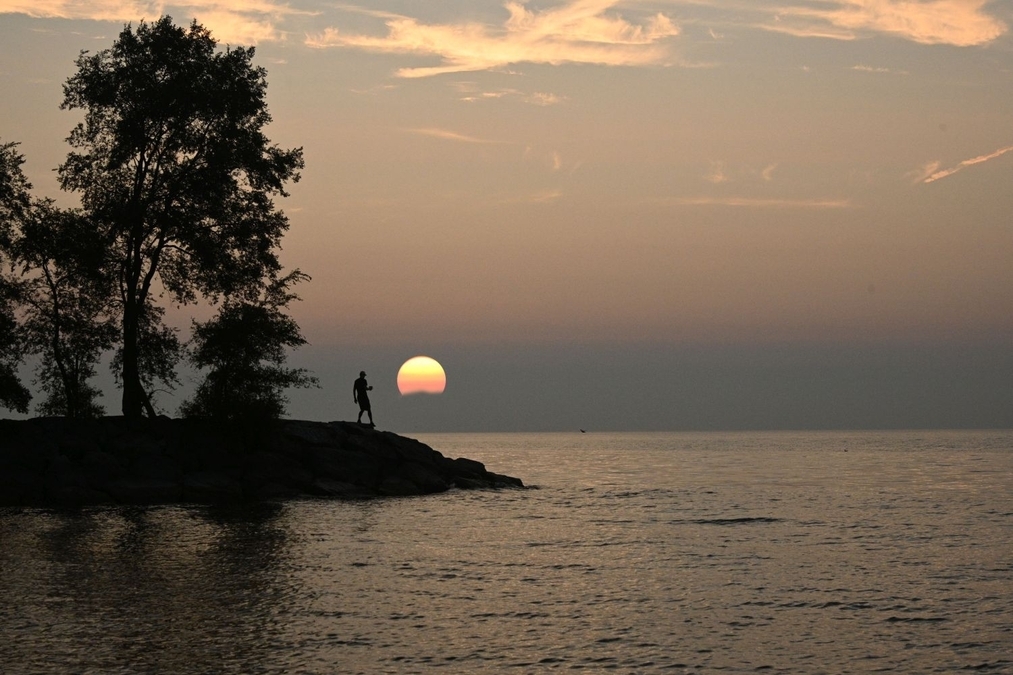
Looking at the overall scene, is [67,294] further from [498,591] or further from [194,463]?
[498,591]

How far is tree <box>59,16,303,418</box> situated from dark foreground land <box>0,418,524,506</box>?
3.35 m

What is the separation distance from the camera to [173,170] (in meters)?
50.0

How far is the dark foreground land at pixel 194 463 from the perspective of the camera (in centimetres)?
4294

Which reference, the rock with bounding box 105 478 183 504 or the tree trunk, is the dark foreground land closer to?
the rock with bounding box 105 478 183 504

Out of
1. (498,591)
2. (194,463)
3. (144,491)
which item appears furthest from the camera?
(194,463)

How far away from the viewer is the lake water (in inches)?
667

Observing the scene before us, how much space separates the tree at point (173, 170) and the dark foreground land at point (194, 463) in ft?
11.0

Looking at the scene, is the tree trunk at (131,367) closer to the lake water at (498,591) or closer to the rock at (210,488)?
the rock at (210,488)

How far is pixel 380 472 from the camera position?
51.6 meters

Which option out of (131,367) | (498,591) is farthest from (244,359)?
(498,591)

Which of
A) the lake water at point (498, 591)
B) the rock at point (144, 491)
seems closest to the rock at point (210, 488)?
the rock at point (144, 491)

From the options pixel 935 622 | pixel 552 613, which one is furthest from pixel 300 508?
pixel 935 622

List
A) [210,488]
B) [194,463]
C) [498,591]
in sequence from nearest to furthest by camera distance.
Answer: [498,591], [210,488], [194,463]

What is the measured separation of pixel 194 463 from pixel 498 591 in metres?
27.8
